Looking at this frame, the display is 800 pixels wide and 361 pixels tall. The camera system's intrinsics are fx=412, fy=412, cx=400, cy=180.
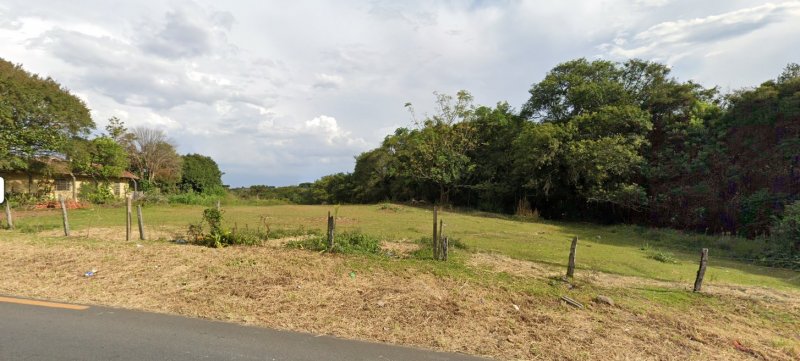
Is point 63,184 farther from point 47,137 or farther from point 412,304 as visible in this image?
point 412,304

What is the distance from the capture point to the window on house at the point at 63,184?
2905 cm

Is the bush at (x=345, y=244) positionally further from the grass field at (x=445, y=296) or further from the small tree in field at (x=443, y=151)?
the small tree in field at (x=443, y=151)

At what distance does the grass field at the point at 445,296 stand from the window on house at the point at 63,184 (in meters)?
24.4

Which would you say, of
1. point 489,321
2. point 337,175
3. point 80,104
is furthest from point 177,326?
point 337,175

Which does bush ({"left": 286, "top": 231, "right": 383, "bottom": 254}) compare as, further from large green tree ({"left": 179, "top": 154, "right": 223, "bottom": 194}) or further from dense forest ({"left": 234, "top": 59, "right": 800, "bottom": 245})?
large green tree ({"left": 179, "top": 154, "right": 223, "bottom": 194})

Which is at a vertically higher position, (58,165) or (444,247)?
(58,165)

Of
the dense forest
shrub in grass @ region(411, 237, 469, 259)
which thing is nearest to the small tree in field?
the dense forest

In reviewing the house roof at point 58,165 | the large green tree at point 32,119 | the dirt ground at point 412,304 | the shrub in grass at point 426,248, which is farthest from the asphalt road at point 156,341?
the house roof at point 58,165

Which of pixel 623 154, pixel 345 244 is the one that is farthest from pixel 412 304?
pixel 623 154

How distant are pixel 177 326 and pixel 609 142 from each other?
23548 mm

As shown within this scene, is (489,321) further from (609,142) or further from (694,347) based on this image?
(609,142)

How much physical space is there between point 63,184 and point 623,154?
3706cm

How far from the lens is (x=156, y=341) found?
435 centimetres

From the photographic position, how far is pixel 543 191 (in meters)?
26.6
